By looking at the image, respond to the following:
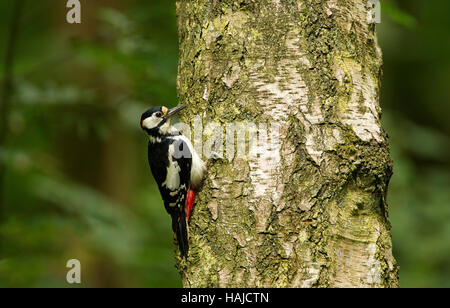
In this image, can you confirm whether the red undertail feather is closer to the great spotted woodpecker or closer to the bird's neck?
the great spotted woodpecker

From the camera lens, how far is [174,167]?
3.55 metres

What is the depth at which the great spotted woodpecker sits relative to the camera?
2910mm

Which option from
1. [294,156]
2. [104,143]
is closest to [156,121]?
[294,156]

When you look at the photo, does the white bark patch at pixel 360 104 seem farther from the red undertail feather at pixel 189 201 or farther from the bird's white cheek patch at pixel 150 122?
the bird's white cheek patch at pixel 150 122

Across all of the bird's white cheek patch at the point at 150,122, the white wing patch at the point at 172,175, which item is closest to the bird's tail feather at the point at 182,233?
the white wing patch at the point at 172,175

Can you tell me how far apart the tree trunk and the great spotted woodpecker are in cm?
25

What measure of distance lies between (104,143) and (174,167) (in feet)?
9.94

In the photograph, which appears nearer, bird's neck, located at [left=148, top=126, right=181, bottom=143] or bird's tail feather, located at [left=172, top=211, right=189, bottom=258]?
bird's tail feather, located at [left=172, top=211, right=189, bottom=258]

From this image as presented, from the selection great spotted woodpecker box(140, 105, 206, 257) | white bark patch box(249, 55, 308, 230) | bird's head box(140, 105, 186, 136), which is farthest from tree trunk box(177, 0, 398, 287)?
bird's head box(140, 105, 186, 136)

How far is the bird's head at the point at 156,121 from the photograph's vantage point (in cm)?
372

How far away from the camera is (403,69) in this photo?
9.27 metres

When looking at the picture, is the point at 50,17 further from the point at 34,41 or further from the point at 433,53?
the point at 433,53
